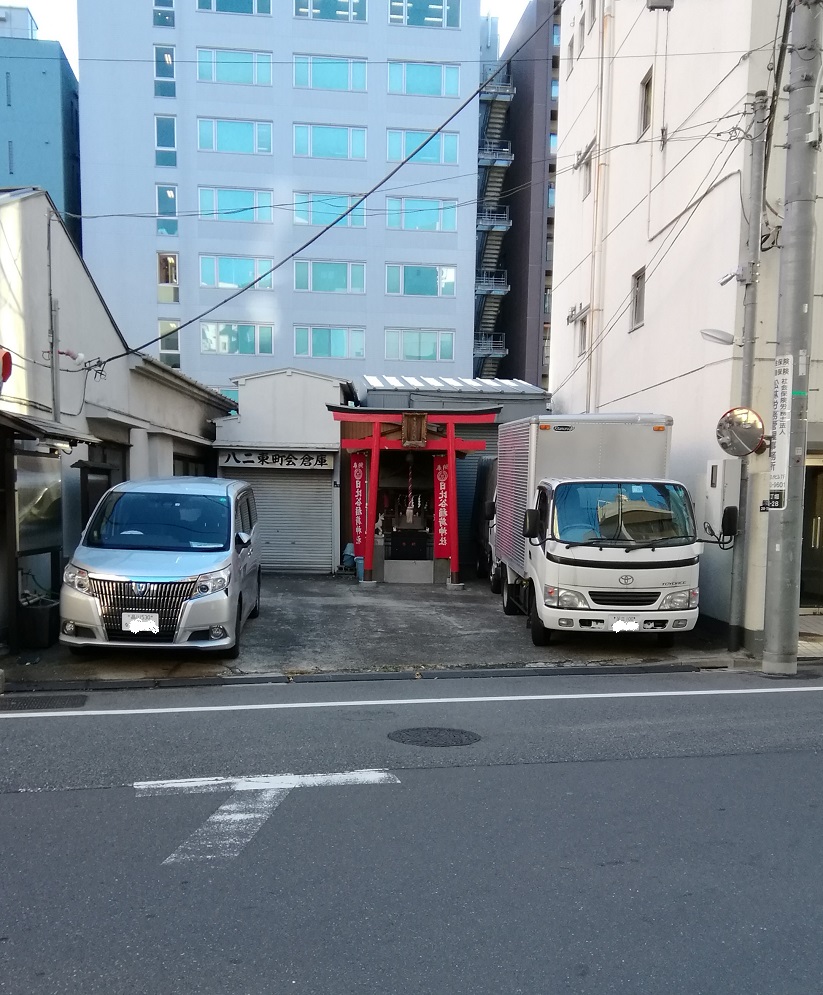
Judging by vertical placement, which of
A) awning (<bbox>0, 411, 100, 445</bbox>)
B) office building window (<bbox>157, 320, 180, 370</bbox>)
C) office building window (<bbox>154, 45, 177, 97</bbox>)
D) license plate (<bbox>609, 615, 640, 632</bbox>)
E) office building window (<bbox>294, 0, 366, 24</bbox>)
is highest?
office building window (<bbox>294, 0, 366, 24</bbox>)

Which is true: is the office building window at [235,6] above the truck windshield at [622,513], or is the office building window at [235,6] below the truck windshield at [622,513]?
above

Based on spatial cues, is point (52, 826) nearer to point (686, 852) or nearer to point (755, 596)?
point (686, 852)

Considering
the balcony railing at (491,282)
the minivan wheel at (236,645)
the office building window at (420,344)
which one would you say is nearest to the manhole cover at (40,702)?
the minivan wheel at (236,645)

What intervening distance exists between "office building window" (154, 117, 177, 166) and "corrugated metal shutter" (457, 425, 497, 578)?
22585 mm

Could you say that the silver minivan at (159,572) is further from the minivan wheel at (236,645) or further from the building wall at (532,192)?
the building wall at (532,192)

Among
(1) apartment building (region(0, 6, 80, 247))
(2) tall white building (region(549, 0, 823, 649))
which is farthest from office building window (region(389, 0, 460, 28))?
→ (2) tall white building (region(549, 0, 823, 649))

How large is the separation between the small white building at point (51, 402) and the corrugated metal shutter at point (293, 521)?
4209mm

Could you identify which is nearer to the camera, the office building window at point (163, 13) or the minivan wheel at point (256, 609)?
the minivan wheel at point (256, 609)

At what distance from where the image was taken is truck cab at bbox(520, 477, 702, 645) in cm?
934

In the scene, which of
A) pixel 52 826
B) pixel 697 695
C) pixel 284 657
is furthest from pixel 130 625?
pixel 697 695

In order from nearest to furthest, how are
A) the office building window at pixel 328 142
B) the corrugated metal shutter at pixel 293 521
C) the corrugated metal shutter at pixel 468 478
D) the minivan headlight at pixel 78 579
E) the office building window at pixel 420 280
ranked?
the minivan headlight at pixel 78 579
the corrugated metal shutter at pixel 293 521
the corrugated metal shutter at pixel 468 478
the office building window at pixel 328 142
the office building window at pixel 420 280

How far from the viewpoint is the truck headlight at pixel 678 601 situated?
9.41 meters

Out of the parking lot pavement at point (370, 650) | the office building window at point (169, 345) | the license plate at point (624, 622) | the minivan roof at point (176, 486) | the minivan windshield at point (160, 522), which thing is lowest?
the parking lot pavement at point (370, 650)

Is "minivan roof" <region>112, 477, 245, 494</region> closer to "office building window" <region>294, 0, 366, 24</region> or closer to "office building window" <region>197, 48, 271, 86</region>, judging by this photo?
"office building window" <region>197, 48, 271, 86</region>
